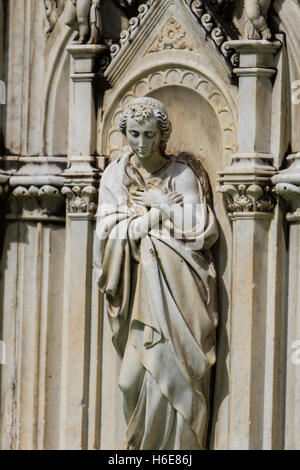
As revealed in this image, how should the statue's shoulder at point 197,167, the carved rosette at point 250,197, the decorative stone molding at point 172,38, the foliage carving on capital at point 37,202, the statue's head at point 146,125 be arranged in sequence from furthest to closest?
the foliage carving on capital at point 37,202
the decorative stone molding at point 172,38
the statue's shoulder at point 197,167
the statue's head at point 146,125
the carved rosette at point 250,197

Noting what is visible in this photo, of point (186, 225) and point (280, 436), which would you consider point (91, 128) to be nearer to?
point (186, 225)

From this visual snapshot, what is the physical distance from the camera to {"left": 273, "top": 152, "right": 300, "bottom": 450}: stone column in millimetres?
9219

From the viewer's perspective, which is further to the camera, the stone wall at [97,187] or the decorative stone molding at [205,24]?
the decorative stone molding at [205,24]

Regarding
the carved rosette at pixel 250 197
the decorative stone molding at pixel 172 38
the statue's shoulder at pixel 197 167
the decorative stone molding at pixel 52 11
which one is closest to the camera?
the carved rosette at pixel 250 197

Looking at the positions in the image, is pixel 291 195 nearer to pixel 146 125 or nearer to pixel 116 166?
pixel 146 125

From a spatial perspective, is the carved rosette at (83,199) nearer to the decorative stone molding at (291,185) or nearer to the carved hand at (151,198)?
the carved hand at (151,198)

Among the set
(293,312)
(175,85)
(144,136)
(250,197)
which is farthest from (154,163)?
(293,312)

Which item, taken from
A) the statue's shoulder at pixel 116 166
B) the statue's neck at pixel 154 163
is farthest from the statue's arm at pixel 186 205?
the statue's shoulder at pixel 116 166

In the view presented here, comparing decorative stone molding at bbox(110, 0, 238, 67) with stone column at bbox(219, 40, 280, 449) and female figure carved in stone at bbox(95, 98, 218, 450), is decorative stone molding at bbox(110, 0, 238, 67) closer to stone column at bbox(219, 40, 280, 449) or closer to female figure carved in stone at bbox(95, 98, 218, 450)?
stone column at bbox(219, 40, 280, 449)

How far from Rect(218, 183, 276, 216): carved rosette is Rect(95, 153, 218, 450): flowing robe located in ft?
0.53

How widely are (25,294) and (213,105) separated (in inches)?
64.7

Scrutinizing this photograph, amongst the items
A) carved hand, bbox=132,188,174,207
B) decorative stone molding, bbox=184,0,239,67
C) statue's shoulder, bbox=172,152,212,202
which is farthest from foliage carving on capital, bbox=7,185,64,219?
decorative stone molding, bbox=184,0,239,67

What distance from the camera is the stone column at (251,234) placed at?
30.5ft

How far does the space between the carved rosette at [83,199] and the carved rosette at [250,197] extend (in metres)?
0.82
